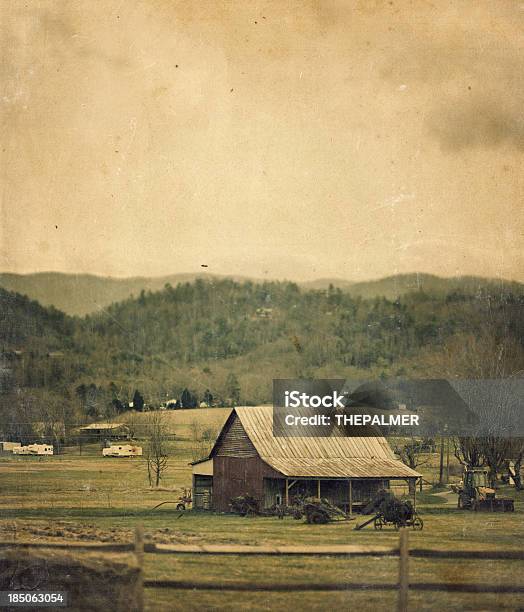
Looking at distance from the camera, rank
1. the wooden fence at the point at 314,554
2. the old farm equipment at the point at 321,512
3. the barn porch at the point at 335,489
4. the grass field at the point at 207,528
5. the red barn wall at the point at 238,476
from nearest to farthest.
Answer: the wooden fence at the point at 314,554 < the grass field at the point at 207,528 < the old farm equipment at the point at 321,512 < the barn porch at the point at 335,489 < the red barn wall at the point at 238,476

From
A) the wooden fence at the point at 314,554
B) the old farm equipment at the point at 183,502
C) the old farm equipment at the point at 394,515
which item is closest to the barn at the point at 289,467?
the old farm equipment at the point at 183,502

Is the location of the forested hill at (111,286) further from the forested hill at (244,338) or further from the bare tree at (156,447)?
the bare tree at (156,447)

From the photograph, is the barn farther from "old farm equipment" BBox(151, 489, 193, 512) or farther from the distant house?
the distant house

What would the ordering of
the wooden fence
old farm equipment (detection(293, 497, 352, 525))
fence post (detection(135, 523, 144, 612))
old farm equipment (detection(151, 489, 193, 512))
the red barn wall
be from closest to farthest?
fence post (detection(135, 523, 144, 612)), the wooden fence, old farm equipment (detection(151, 489, 193, 512)), old farm equipment (detection(293, 497, 352, 525)), the red barn wall

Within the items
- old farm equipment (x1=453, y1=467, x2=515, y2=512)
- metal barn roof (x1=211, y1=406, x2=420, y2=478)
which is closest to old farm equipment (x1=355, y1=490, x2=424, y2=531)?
metal barn roof (x1=211, y1=406, x2=420, y2=478)

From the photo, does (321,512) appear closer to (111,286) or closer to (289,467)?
(289,467)
